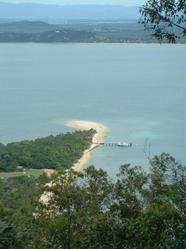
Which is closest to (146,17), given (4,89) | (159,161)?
(159,161)

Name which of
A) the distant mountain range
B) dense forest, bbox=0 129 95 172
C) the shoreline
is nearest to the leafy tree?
dense forest, bbox=0 129 95 172

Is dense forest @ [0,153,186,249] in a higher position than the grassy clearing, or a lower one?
higher

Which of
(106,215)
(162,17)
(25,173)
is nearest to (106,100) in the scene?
(25,173)

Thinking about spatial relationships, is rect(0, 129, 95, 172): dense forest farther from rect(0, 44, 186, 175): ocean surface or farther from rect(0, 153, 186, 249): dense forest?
rect(0, 153, 186, 249): dense forest

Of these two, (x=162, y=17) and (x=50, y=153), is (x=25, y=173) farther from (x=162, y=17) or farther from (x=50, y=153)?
(x=162, y=17)

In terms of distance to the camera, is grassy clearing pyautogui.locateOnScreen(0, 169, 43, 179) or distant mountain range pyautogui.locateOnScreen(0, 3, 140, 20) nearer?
grassy clearing pyautogui.locateOnScreen(0, 169, 43, 179)
